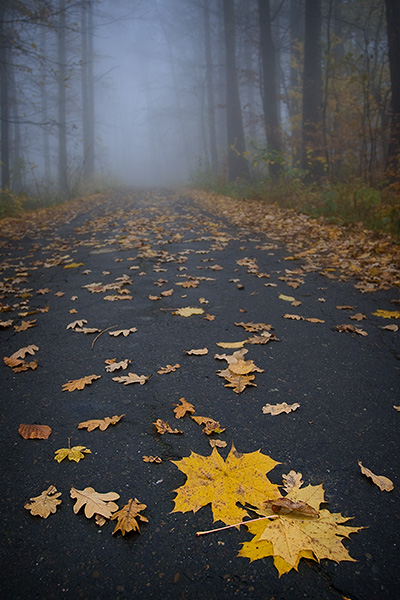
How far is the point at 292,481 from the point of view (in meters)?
1.45

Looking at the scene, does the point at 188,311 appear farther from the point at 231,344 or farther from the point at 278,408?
the point at 278,408

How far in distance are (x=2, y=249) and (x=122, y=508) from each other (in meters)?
6.03

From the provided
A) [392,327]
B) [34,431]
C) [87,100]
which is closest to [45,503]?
[34,431]

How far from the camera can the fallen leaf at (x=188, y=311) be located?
3.19m

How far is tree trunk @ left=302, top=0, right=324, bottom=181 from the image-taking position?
1015cm

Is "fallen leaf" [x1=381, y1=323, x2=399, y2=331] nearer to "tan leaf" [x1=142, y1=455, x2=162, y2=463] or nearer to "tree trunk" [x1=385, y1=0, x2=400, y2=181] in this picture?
"tan leaf" [x1=142, y1=455, x2=162, y2=463]

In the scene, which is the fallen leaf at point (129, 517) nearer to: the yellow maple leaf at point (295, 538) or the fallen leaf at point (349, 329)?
the yellow maple leaf at point (295, 538)

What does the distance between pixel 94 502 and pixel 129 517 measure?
0.53ft

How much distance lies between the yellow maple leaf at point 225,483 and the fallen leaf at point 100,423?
0.44 m

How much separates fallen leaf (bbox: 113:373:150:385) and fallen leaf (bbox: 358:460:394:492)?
1271 mm

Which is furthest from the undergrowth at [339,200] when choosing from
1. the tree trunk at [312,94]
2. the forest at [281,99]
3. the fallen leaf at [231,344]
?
the fallen leaf at [231,344]

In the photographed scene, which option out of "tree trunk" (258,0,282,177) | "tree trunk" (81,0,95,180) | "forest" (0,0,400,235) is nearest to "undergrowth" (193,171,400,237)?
"forest" (0,0,400,235)

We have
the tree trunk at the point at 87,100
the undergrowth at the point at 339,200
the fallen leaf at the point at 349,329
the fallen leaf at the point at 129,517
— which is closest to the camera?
the fallen leaf at the point at 129,517

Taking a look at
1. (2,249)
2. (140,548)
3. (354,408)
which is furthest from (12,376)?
(2,249)
